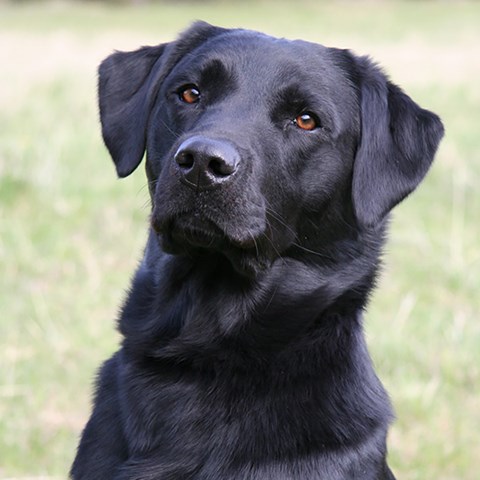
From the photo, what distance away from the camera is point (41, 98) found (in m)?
10.3

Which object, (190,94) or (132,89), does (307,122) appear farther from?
(132,89)

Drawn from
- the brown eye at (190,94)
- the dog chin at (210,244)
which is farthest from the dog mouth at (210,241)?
the brown eye at (190,94)

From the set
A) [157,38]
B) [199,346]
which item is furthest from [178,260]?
[157,38]

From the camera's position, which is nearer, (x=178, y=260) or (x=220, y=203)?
(x=220, y=203)

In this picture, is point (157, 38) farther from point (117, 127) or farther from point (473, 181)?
point (117, 127)

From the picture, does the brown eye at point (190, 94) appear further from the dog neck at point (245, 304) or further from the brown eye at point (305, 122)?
the dog neck at point (245, 304)

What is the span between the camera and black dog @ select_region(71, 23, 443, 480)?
2977mm

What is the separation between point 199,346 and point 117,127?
2.81ft

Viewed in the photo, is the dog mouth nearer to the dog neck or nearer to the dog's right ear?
the dog neck

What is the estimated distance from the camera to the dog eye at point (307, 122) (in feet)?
10.6

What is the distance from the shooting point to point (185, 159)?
2861 mm

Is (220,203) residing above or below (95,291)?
above

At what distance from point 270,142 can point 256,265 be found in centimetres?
38

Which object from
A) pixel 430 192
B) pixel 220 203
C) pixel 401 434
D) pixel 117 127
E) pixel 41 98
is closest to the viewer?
pixel 220 203
